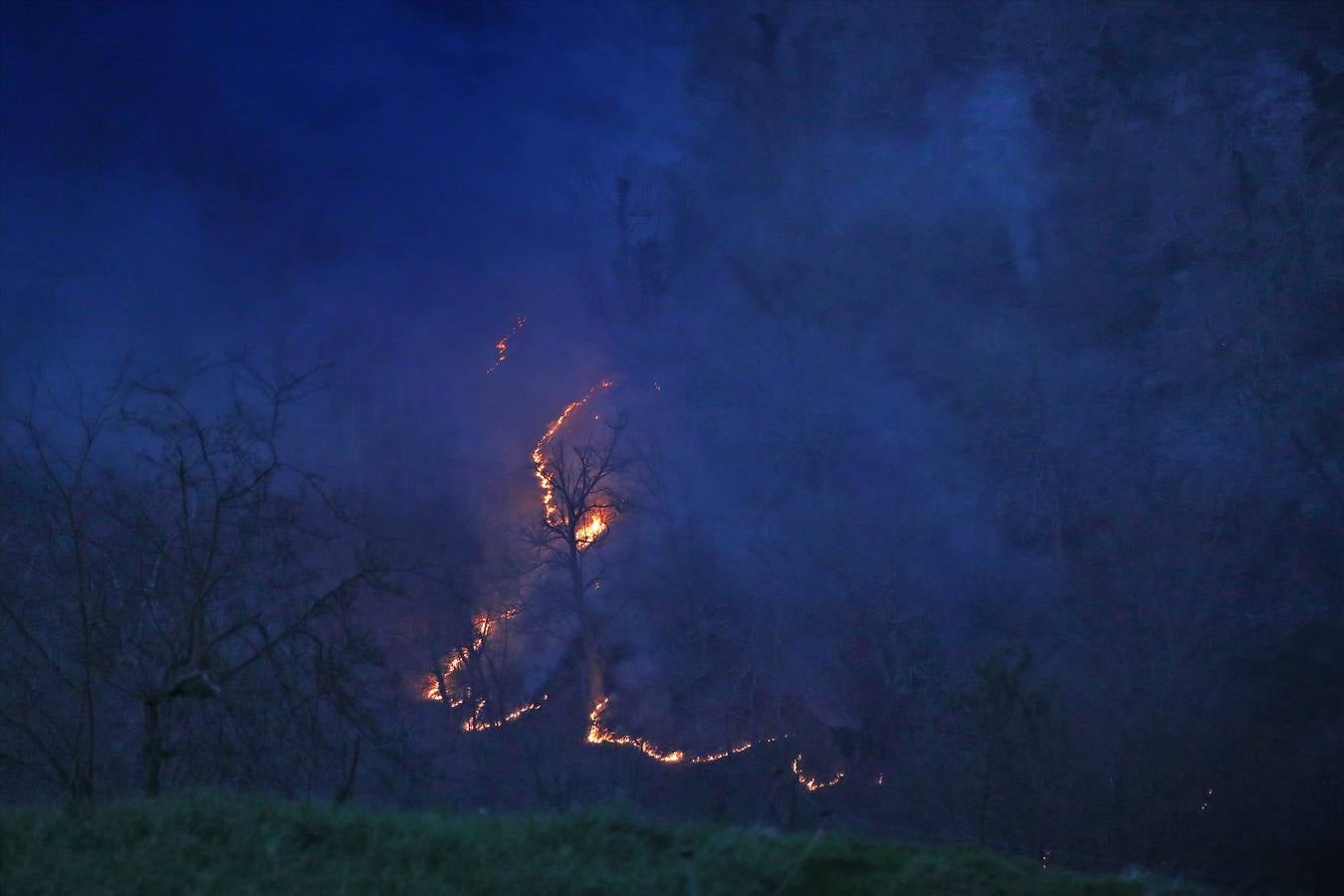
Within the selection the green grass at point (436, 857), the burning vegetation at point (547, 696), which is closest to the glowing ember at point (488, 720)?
the burning vegetation at point (547, 696)

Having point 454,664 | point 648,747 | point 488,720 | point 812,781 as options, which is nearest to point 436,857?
point 488,720

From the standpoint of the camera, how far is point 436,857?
6277 mm

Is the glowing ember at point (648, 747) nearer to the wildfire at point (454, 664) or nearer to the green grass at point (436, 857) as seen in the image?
the wildfire at point (454, 664)

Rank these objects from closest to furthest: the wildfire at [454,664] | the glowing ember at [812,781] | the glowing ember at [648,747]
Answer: the wildfire at [454,664], the glowing ember at [812,781], the glowing ember at [648,747]

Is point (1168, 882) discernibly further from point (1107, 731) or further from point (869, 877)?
point (1107, 731)

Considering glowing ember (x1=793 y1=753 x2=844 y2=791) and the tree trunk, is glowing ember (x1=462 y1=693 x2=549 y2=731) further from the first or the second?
the tree trunk

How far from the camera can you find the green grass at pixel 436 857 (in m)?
5.73

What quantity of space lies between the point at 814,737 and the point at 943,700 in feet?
13.2

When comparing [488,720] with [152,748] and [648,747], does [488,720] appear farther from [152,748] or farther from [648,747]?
[152,748]

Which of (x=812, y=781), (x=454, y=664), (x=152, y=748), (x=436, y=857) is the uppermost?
(x=454, y=664)

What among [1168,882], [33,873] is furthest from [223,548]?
[1168,882]

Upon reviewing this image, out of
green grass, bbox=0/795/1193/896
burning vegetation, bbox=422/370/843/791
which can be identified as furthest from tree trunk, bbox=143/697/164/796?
burning vegetation, bbox=422/370/843/791

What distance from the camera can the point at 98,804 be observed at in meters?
7.10

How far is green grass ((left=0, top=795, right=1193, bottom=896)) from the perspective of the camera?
5.73 m
